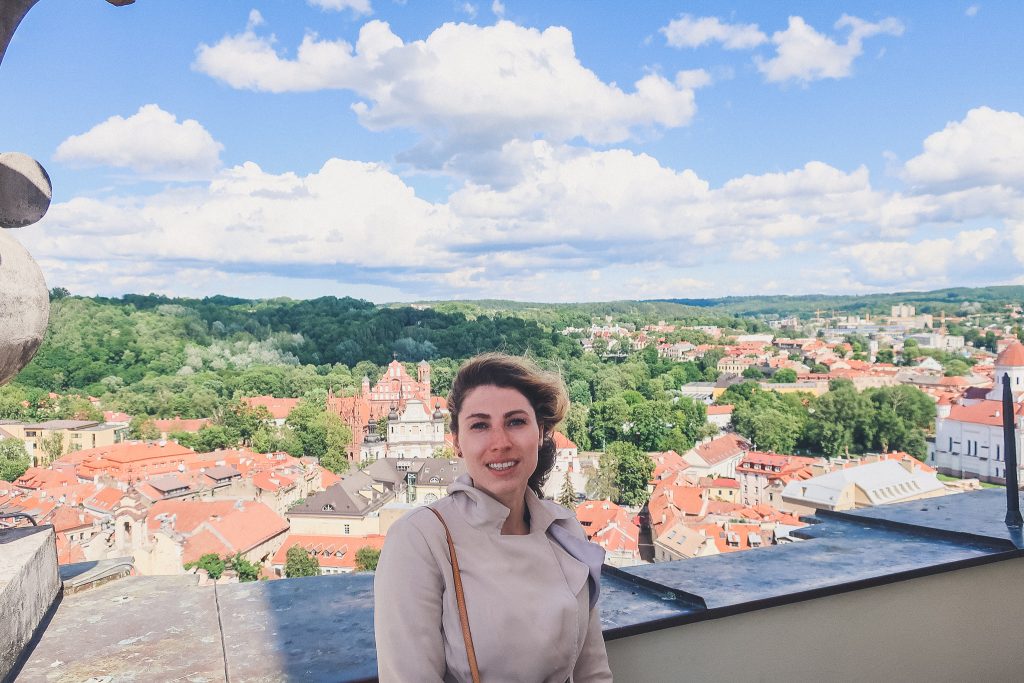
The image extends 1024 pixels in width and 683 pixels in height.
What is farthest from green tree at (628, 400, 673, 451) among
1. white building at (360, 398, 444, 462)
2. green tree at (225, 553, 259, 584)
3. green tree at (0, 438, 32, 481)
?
green tree at (0, 438, 32, 481)

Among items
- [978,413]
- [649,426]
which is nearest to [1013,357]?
[978,413]

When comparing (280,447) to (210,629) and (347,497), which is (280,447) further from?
(210,629)

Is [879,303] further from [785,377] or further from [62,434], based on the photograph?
[62,434]

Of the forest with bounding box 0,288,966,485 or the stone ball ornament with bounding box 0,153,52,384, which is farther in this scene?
the forest with bounding box 0,288,966,485

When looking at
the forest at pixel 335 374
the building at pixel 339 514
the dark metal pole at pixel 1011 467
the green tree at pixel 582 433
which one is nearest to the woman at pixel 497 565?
the dark metal pole at pixel 1011 467

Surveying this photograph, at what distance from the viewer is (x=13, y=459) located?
13.8 metres

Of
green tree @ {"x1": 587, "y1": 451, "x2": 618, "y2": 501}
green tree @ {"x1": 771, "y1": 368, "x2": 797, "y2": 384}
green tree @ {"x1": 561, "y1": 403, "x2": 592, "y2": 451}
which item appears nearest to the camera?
green tree @ {"x1": 587, "y1": 451, "x2": 618, "y2": 501}

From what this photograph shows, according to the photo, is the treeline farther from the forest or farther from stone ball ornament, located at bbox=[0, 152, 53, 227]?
stone ball ornament, located at bbox=[0, 152, 53, 227]

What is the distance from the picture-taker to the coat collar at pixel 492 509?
0.65m

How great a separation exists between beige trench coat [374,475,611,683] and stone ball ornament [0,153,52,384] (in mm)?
447

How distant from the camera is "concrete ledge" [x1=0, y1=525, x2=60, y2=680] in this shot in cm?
69

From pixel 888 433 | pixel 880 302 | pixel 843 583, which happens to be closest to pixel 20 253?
pixel 843 583

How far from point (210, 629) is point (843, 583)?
88 cm

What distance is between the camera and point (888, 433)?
1013 inches
